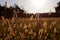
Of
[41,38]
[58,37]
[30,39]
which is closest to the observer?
[41,38]

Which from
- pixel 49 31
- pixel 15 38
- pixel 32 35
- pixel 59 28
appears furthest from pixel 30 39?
pixel 59 28

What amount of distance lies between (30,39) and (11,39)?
43cm

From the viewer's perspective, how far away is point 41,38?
4332 mm

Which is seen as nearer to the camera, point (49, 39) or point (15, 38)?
point (15, 38)

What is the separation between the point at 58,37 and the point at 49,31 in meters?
0.32

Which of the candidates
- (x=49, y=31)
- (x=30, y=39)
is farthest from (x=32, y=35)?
(x=49, y=31)

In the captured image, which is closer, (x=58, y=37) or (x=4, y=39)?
(x=4, y=39)

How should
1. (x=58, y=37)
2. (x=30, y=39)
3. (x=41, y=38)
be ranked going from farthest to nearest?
1. (x=58, y=37)
2. (x=30, y=39)
3. (x=41, y=38)

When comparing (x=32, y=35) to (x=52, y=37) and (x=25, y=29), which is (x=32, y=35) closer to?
(x=25, y=29)

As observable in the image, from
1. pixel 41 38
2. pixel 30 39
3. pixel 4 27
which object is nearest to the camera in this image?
pixel 41 38

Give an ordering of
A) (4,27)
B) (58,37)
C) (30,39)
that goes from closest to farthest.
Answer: (30,39), (58,37), (4,27)

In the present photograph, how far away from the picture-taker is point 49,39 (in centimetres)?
480

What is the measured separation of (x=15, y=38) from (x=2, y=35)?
44 centimetres

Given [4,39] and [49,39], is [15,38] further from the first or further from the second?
[49,39]
